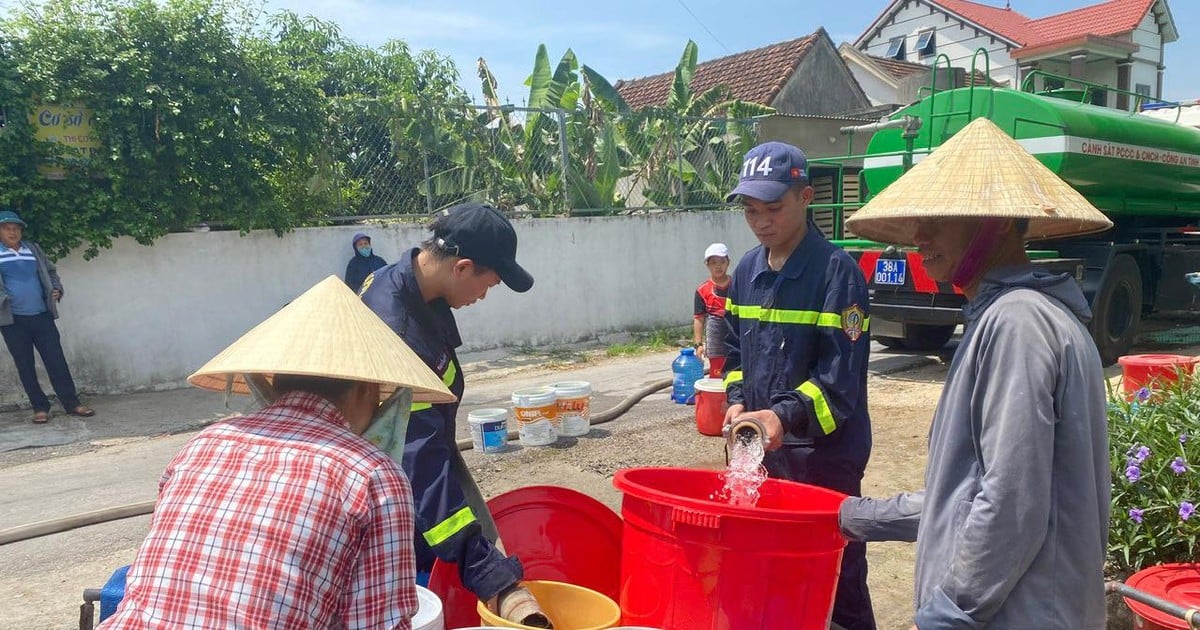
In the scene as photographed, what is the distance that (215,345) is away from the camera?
8602mm

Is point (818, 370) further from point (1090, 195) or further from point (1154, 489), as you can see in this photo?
point (1090, 195)

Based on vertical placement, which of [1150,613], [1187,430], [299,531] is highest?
[299,531]

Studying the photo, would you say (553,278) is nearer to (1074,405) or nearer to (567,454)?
(567,454)

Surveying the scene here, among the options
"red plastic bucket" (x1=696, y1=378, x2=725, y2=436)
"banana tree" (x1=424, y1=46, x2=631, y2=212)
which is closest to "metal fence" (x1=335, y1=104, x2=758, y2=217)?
"banana tree" (x1=424, y1=46, x2=631, y2=212)

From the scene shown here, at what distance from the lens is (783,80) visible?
18.1 m

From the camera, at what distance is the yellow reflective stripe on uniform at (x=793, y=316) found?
2.62 meters

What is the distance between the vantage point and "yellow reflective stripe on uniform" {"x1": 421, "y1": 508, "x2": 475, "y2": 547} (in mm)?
1993

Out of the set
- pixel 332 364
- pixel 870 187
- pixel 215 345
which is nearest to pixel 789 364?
pixel 332 364

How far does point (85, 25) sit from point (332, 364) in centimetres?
800

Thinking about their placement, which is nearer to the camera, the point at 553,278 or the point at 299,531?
the point at 299,531

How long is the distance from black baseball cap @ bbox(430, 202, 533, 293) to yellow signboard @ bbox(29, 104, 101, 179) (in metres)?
7.05

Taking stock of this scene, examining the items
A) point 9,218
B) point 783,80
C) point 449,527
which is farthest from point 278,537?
point 783,80

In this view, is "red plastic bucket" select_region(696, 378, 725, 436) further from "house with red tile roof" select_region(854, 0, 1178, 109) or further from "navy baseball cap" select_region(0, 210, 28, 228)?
"house with red tile roof" select_region(854, 0, 1178, 109)

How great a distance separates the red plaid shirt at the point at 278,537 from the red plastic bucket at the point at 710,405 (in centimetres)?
440
